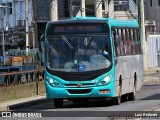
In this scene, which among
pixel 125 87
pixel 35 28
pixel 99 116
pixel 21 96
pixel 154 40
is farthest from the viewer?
pixel 35 28

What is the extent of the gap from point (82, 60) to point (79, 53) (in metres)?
0.28

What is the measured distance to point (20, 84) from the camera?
80.5 ft

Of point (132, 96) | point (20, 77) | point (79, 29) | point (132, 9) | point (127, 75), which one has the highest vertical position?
point (79, 29)

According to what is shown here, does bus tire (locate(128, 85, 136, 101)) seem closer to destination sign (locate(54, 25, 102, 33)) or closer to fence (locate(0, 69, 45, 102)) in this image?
destination sign (locate(54, 25, 102, 33))

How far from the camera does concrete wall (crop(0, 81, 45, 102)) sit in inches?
910

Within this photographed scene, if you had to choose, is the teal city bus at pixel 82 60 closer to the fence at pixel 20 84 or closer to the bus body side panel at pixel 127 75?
the bus body side panel at pixel 127 75

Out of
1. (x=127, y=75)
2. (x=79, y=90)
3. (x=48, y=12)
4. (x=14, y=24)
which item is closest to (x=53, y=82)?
(x=79, y=90)

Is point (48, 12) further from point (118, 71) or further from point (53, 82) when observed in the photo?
point (53, 82)

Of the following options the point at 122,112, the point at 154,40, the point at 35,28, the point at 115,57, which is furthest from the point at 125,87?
the point at 35,28

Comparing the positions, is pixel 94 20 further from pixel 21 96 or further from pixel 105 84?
pixel 21 96

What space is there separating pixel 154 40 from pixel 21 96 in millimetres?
40180

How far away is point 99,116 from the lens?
16.0 meters

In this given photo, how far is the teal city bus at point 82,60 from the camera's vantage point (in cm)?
1955

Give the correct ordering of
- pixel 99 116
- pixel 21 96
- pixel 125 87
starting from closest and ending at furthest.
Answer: pixel 99 116 < pixel 125 87 < pixel 21 96
